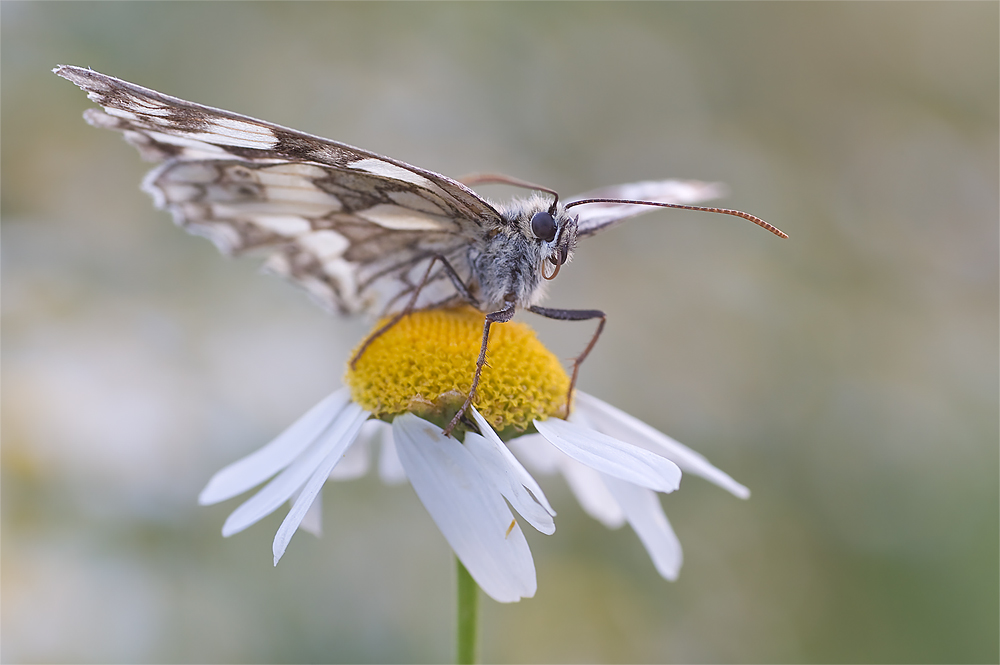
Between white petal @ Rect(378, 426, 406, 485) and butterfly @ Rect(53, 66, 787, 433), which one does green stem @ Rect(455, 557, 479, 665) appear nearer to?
butterfly @ Rect(53, 66, 787, 433)

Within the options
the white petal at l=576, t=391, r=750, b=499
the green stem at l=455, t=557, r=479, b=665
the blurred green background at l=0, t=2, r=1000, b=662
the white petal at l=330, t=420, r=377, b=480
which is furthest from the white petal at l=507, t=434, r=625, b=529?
the blurred green background at l=0, t=2, r=1000, b=662

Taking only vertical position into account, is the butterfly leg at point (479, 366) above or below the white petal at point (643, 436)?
above

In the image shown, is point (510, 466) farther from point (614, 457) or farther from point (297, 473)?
point (297, 473)

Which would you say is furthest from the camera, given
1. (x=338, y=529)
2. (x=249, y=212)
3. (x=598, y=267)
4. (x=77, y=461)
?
(x=598, y=267)

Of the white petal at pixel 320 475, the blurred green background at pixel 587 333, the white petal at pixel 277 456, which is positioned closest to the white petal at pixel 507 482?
the white petal at pixel 320 475

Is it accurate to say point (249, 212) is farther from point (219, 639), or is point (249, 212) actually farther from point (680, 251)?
point (680, 251)

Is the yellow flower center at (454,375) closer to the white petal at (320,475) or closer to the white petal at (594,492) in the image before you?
the white petal at (320,475)

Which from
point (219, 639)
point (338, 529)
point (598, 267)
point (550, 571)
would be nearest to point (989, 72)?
point (598, 267)

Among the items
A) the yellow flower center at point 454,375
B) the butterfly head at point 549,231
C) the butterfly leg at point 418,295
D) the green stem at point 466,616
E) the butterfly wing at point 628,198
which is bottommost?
the green stem at point 466,616
